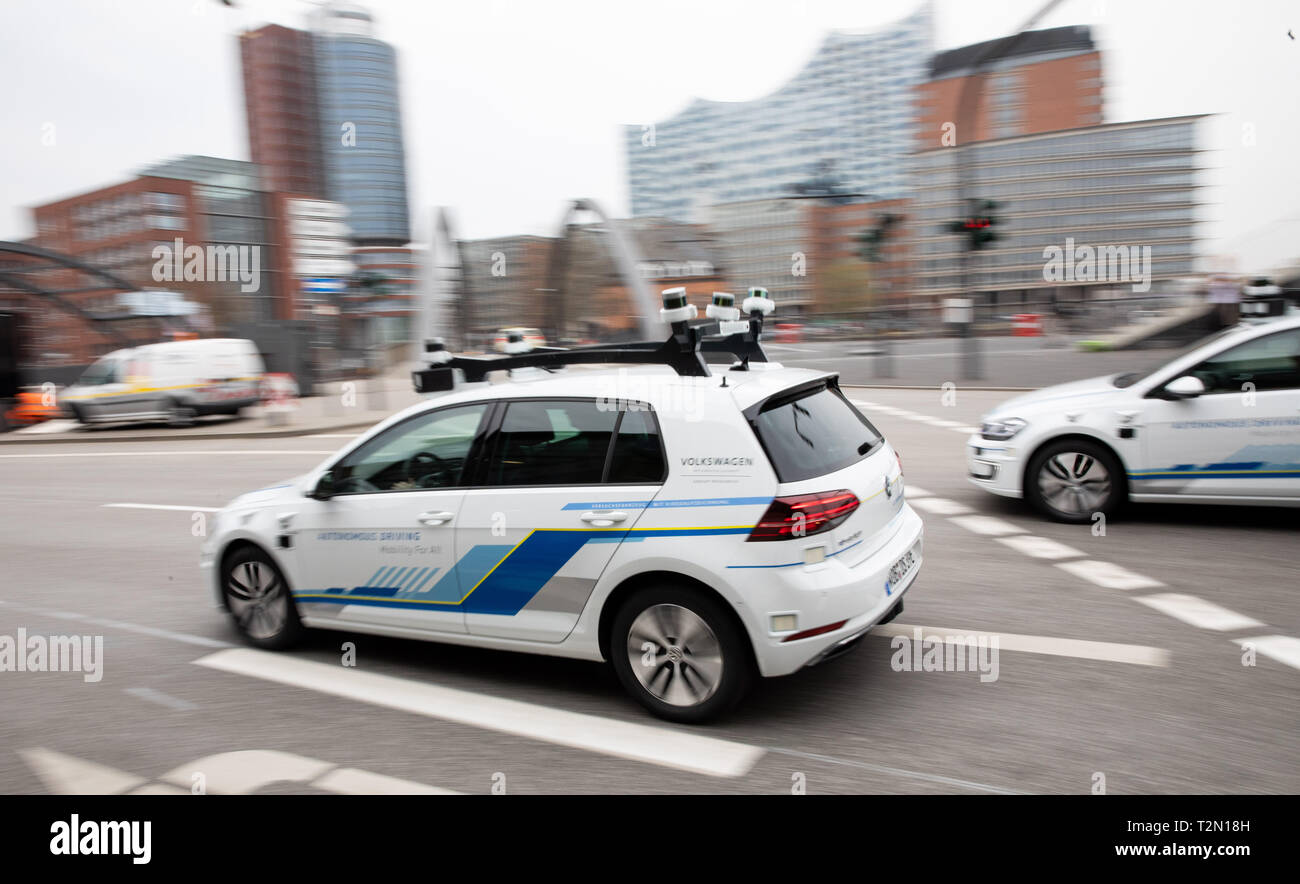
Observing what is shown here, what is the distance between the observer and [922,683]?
445 centimetres

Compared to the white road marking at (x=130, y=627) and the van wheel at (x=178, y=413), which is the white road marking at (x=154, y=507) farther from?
the van wheel at (x=178, y=413)

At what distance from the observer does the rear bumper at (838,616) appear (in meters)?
3.79

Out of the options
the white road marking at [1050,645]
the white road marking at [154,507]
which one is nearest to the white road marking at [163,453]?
the white road marking at [154,507]

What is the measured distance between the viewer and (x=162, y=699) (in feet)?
15.4

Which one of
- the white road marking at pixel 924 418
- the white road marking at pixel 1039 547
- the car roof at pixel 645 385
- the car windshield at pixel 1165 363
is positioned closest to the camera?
the car roof at pixel 645 385

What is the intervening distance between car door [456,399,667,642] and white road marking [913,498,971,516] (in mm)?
4667

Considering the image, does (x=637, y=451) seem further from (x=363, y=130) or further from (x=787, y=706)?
(x=363, y=130)

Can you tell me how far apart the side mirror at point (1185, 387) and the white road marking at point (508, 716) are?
4901 millimetres

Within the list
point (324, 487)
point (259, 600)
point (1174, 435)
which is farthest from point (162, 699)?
point (1174, 435)

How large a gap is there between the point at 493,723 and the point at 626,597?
835 millimetres

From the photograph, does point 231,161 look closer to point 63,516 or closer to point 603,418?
point 63,516

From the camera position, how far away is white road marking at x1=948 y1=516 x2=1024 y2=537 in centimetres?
730

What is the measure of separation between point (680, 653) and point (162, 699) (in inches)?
105
